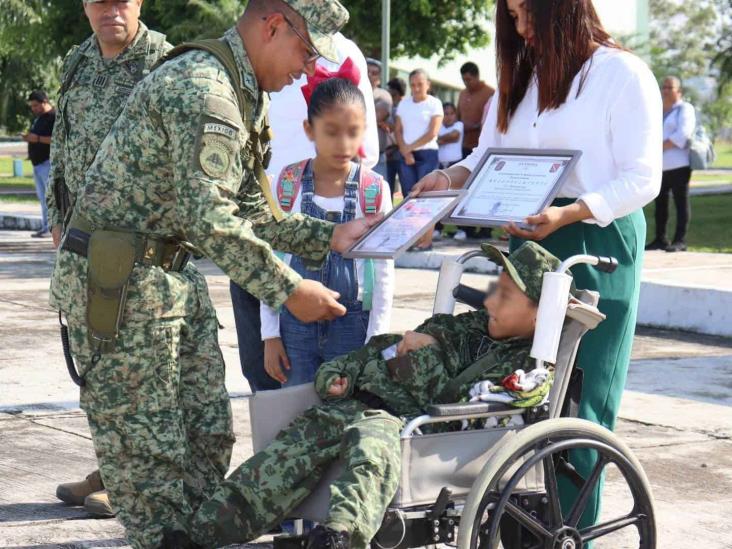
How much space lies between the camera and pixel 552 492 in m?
3.89

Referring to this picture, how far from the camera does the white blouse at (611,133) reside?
13.2ft

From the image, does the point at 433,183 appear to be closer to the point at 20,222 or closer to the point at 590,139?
the point at 590,139

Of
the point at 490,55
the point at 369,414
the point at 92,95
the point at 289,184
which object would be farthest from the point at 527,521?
the point at 490,55

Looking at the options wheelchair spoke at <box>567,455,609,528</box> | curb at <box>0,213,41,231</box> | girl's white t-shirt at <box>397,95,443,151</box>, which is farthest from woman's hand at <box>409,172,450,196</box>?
curb at <box>0,213,41,231</box>

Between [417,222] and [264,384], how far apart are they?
1510mm

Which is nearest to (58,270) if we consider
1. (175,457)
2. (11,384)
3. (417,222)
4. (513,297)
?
(175,457)

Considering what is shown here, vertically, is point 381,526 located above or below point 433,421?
below

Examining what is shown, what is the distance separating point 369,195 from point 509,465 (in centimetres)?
126

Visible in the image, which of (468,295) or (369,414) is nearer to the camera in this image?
(369,414)

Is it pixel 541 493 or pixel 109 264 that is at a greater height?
pixel 109 264

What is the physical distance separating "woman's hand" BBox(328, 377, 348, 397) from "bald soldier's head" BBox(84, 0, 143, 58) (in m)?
1.72

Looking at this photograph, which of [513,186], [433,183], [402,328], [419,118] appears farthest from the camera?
[419,118]

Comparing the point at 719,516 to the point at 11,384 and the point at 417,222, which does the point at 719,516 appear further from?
the point at 11,384

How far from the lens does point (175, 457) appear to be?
3.93 metres
